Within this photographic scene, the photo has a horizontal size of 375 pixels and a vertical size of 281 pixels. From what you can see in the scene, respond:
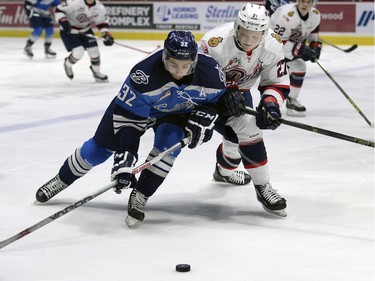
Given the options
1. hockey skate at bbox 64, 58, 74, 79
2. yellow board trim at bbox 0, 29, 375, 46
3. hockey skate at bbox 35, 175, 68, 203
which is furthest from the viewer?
yellow board trim at bbox 0, 29, 375, 46

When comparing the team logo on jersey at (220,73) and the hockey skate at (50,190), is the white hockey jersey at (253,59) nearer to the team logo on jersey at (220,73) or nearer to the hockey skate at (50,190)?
the team logo on jersey at (220,73)

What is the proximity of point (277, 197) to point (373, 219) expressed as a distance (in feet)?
1.41

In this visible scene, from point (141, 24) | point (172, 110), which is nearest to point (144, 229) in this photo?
point (172, 110)

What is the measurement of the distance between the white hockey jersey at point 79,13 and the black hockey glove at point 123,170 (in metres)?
5.31

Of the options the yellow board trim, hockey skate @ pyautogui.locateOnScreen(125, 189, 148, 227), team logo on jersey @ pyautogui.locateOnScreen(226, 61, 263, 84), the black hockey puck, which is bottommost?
the yellow board trim

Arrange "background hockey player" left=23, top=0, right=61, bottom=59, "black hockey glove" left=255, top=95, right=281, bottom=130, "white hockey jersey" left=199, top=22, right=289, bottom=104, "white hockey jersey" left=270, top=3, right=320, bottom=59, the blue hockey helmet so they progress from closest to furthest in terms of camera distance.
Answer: the blue hockey helmet → "black hockey glove" left=255, top=95, right=281, bottom=130 → "white hockey jersey" left=199, top=22, right=289, bottom=104 → "white hockey jersey" left=270, top=3, right=320, bottom=59 → "background hockey player" left=23, top=0, right=61, bottom=59

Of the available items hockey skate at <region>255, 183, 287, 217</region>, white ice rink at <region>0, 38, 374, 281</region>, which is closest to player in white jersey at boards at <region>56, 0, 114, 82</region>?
white ice rink at <region>0, 38, 374, 281</region>

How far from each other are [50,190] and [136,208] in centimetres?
52

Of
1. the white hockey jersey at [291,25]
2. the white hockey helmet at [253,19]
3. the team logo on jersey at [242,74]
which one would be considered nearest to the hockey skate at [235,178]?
the team logo on jersey at [242,74]

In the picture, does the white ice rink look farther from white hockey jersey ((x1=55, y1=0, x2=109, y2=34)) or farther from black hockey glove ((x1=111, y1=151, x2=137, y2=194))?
white hockey jersey ((x1=55, y1=0, x2=109, y2=34))

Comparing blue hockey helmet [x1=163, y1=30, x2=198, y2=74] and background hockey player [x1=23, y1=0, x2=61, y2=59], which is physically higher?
blue hockey helmet [x1=163, y1=30, x2=198, y2=74]

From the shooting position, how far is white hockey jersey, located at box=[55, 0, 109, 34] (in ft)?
27.3

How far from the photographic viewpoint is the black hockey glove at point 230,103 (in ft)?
11.6

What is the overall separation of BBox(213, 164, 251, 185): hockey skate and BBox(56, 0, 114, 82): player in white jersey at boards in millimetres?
4253
